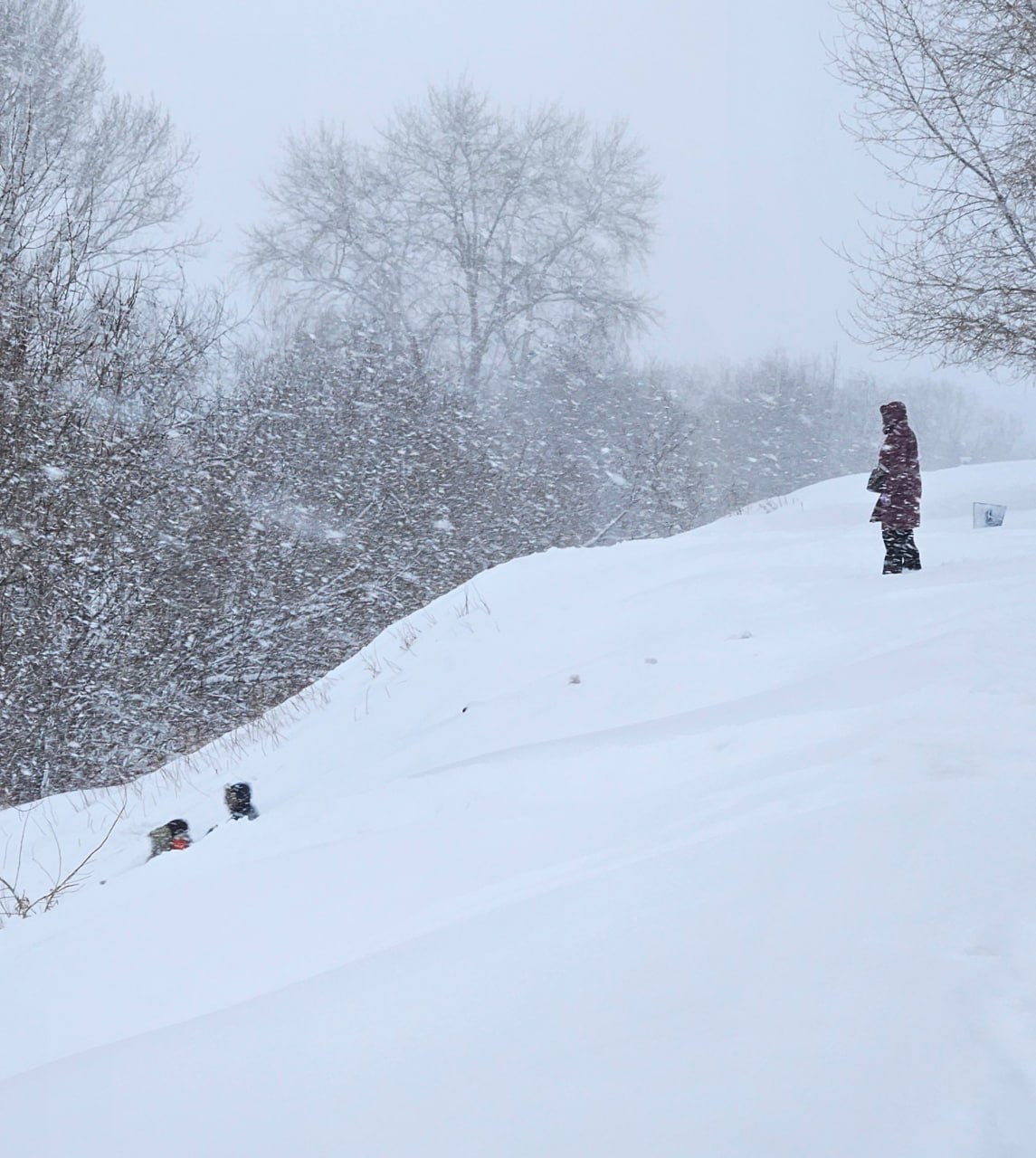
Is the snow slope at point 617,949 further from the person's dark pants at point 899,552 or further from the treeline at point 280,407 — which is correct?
the treeline at point 280,407

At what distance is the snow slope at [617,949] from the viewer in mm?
1329

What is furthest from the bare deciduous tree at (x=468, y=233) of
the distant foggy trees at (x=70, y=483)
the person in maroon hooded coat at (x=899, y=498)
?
the person in maroon hooded coat at (x=899, y=498)

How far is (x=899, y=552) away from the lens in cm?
691

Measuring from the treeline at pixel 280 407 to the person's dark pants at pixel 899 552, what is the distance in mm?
7201

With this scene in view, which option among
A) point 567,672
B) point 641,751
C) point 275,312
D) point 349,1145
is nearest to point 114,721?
point 567,672

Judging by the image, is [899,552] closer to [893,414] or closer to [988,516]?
[893,414]

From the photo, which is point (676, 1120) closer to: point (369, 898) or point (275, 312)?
point (369, 898)

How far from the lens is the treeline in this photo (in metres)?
8.83

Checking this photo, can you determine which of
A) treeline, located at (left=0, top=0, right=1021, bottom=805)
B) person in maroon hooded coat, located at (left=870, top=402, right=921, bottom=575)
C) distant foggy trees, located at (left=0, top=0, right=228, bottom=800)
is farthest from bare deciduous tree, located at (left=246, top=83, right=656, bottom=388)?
person in maroon hooded coat, located at (left=870, top=402, right=921, bottom=575)

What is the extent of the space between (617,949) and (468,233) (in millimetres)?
26022

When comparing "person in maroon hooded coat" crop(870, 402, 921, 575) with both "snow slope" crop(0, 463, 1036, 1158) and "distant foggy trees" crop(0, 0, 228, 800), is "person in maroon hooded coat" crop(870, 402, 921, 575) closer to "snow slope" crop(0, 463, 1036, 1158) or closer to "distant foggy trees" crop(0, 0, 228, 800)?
"snow slope" crop(0, 463, 1036, 1158)

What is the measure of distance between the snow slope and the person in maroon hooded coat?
8.44 ft

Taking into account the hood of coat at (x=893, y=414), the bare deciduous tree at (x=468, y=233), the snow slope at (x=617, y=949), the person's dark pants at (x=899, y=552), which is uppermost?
the bare deciduous tree at (x=468, y=233)

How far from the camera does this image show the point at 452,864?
2.51m
